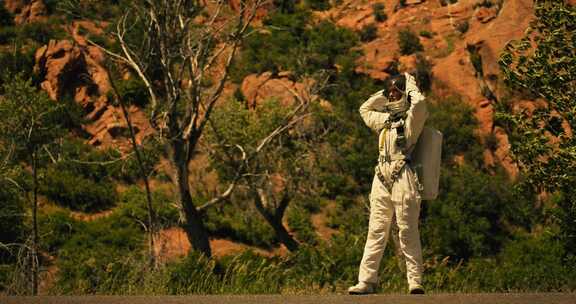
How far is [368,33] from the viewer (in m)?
54.3

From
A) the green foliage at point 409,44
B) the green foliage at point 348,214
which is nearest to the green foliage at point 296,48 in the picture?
the green foliage at point 409,44

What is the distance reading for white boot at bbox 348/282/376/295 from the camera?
6992 millimetres

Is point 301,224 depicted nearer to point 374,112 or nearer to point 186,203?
point 186,203

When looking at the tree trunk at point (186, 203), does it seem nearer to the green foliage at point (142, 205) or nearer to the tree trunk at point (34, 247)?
the tree trunk at point (34, 247)

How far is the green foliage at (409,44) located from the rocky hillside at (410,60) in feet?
1.03

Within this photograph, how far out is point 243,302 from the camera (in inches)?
232

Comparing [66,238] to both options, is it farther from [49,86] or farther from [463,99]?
[463,99]

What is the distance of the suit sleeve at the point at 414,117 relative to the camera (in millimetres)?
7172

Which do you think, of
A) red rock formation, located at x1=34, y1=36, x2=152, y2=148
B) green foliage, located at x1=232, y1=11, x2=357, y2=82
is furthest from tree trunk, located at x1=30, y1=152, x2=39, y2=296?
green foliage, located at x1=232, y1=11, x2=357, y2=82

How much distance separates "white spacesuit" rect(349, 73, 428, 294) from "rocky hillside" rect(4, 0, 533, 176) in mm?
28684

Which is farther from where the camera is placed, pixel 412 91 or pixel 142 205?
pixel 142 205

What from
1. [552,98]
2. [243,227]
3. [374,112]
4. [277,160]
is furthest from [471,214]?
[374,112]

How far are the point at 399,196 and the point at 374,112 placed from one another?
914 millimetres

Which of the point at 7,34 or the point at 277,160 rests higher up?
the point at 7,34
